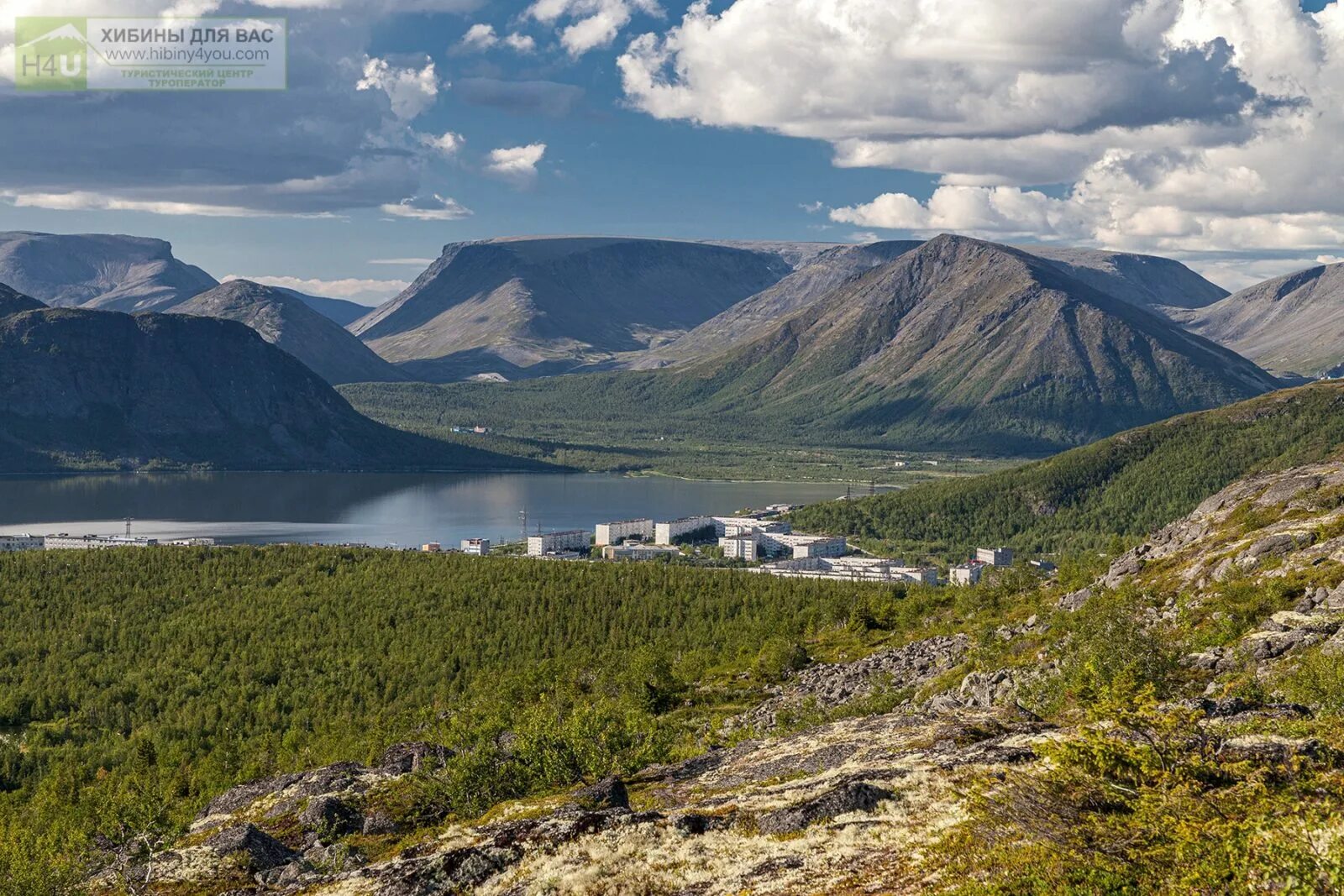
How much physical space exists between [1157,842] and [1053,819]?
2.43 m

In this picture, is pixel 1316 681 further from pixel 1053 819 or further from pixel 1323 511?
pixel 1323 511

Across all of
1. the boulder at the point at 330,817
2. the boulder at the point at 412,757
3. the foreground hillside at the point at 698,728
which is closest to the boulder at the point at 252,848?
the foreground hillside at the point at 698,728

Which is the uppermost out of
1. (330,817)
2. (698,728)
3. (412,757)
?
(330,817)

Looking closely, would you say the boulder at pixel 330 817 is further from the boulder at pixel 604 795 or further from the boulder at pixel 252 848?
the boulder at pixel 604 795

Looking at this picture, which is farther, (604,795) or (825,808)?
(604,795)

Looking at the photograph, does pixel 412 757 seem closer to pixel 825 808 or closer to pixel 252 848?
pixel 252 848

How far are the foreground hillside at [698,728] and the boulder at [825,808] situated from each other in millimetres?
120

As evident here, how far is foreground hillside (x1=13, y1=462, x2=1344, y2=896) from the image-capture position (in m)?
30.4

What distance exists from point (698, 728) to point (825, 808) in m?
47.0

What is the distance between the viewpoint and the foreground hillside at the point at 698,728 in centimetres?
3038

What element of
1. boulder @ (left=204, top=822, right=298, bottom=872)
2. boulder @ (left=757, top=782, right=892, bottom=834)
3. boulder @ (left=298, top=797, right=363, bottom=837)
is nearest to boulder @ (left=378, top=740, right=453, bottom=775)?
boulder @ (left=298, top=797, right=363, bottom=837)

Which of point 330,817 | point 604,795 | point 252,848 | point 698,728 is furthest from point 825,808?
point 698,728

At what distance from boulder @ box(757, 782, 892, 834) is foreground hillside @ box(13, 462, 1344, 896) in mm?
120

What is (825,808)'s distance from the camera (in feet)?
126
